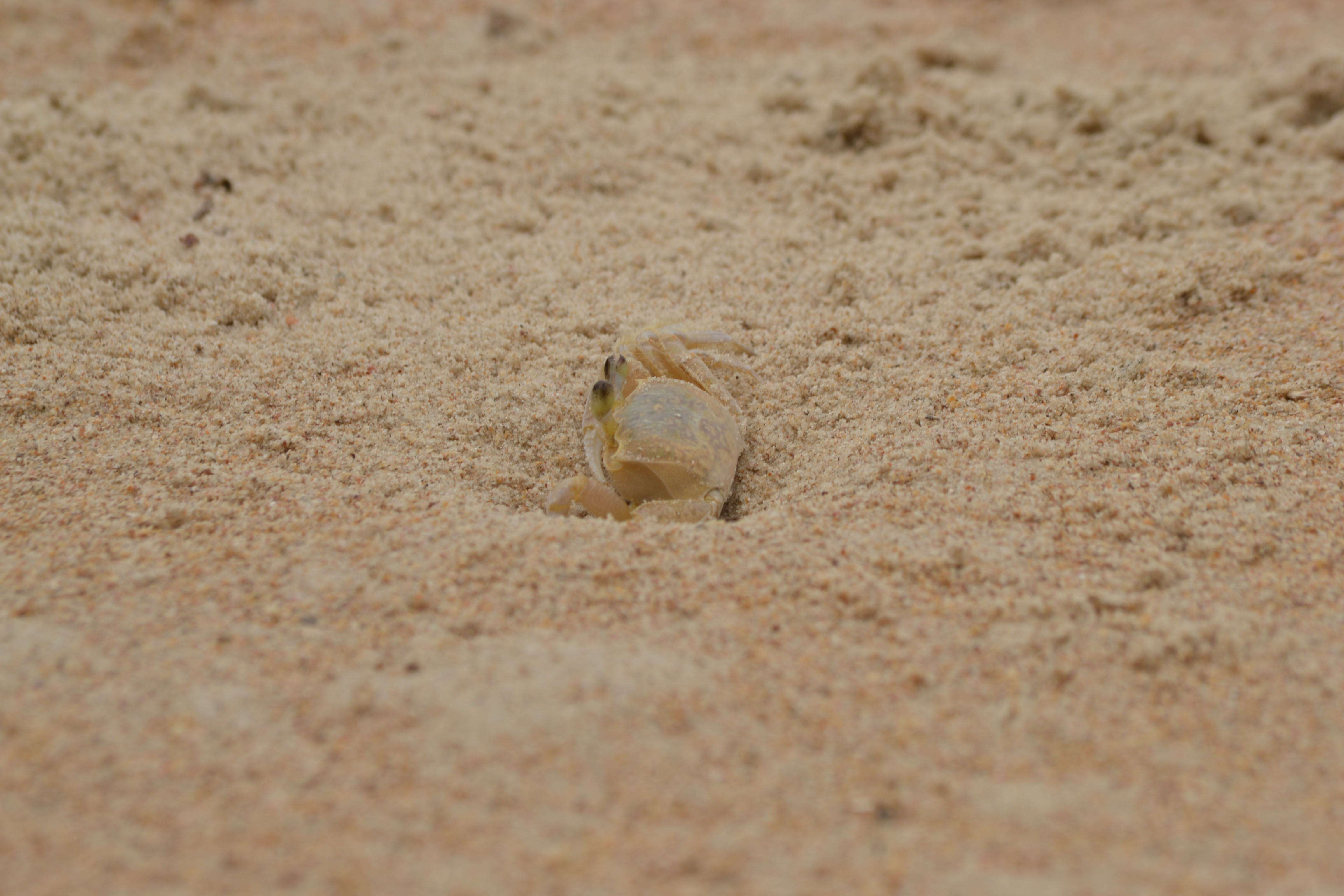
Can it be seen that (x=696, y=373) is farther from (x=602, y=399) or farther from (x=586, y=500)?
(x=586, y=500)

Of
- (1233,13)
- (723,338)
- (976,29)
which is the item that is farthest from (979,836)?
(1233,13)

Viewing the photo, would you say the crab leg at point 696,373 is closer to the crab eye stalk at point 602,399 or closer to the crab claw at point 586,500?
the crab eye stalk at point 602,399

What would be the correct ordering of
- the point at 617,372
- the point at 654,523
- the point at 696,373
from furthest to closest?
the point at 696,373, the point at 617,372, the point at 654,523

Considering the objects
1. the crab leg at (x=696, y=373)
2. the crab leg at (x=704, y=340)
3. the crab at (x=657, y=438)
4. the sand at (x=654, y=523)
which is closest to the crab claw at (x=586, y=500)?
the crab at (x=657, y=438)

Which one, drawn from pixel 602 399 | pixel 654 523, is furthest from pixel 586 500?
pixel 602 399

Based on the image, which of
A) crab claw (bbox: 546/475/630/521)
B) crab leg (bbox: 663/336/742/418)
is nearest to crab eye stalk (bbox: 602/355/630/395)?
crab leg (bbox: 663/336/742/418)

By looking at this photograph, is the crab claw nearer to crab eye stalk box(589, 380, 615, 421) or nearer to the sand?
the sand
